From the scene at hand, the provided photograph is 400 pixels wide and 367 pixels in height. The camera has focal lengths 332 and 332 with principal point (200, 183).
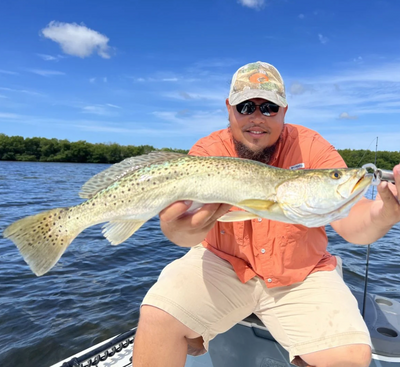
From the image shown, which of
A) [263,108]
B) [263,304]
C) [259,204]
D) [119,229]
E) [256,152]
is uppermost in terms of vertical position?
[263,108]

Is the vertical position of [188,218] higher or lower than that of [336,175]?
lower

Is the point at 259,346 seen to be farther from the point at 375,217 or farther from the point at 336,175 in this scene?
the point at 336,175

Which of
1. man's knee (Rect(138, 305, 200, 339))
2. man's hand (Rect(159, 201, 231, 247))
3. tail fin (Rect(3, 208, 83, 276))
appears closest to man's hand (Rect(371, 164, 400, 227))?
man's hand (Rect(159, 201, 231, 247))

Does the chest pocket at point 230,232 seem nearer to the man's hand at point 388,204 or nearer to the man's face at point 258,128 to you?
the man's face at point 258,128

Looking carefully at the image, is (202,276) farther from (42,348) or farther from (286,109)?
(42,348)

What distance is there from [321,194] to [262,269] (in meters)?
1.06

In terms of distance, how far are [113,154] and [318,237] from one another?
82898 millimetres

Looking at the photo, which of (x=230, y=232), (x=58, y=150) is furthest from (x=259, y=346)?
(x=58, y=150)

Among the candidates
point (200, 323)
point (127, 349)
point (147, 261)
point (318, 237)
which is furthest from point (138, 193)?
point (147, 261)

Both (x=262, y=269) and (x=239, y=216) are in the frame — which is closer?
(x=239, y=216)

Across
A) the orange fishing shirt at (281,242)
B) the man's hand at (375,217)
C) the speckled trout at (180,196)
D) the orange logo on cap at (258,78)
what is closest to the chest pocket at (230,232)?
the orange fishing shirt at (281,242)

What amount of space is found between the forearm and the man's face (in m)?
1.11

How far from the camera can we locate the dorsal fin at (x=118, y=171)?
9.56ft

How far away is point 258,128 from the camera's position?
352 cm
